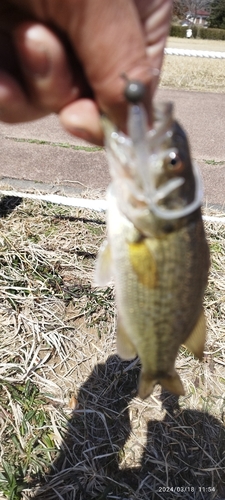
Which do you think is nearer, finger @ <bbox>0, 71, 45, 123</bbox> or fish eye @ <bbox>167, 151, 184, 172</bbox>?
fish eye @ <bbox>167, 151, 184, 172</bbox>

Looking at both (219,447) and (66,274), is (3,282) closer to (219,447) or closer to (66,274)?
(66,274)

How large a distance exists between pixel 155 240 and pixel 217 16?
33124 millimetres

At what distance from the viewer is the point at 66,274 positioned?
2867 mm

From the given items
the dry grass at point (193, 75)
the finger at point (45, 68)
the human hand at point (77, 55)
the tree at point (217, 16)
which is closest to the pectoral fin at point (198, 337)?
the human hand at point (77, 55)

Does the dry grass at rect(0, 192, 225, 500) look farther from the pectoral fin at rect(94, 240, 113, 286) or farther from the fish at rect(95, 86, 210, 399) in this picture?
the pectoral fin at rect(94, 240, 113, 286)

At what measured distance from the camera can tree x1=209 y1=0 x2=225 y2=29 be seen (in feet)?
94.3

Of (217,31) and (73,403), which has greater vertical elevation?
(73,403)

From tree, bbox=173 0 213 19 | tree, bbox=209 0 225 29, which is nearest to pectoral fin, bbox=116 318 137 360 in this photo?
tree, bbox=173 0 213 19

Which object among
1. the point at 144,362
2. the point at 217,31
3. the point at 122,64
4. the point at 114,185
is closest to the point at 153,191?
the point at 114,185

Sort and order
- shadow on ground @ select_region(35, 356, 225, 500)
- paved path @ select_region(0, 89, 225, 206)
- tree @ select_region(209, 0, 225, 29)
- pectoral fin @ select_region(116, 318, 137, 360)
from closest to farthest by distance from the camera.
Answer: pectoral fin @ select_region(116, 318, 137, 360) < shadow on ground @ select_region(35, 356, 225, 500) < paved path @ select_region(0, 89, 225, 206) < tree @ select_region(209, 0, 225, 29)

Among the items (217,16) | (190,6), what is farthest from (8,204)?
(217,16)

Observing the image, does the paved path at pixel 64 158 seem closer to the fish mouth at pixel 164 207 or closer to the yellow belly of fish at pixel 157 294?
the yellow belly of fish at pixel 157 294

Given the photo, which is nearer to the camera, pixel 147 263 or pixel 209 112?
pixel 147 263

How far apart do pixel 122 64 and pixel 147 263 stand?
0.48m
